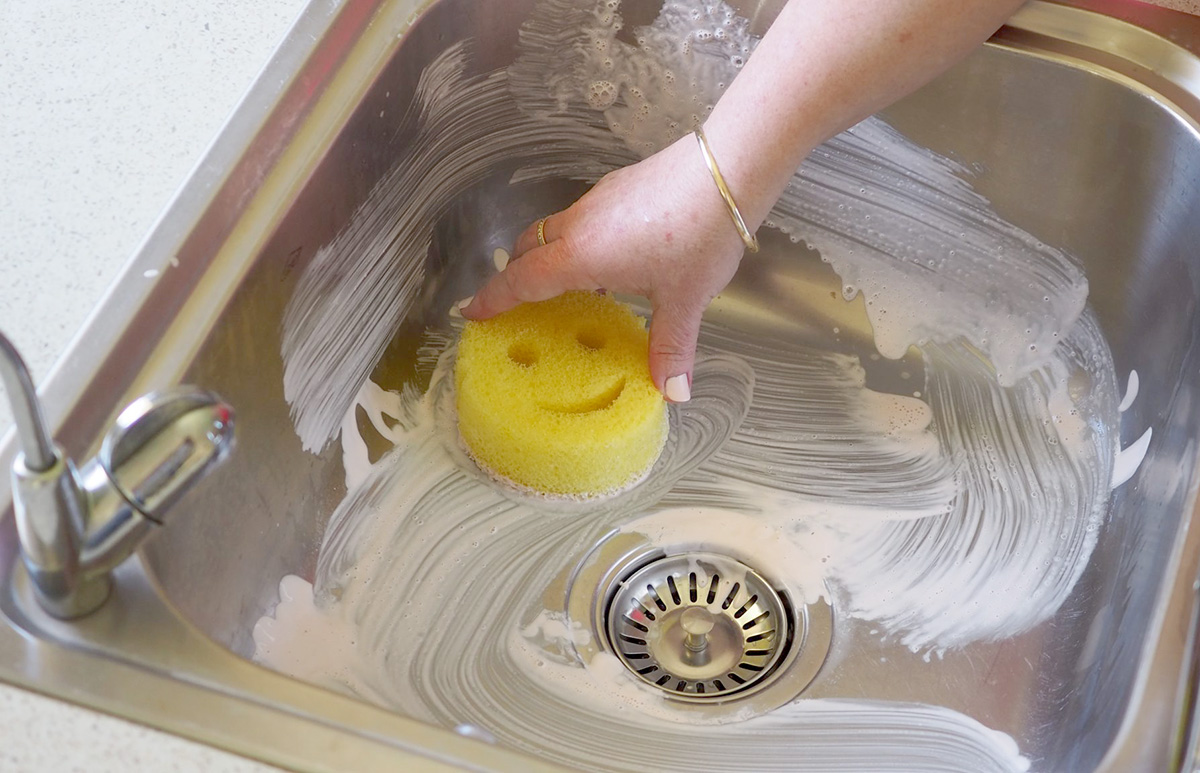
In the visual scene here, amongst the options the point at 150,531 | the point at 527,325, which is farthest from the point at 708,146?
the point at 150,531

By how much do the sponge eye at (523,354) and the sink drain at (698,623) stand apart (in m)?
0.13

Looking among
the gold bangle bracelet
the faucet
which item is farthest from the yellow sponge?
the faucet

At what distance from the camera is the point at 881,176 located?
81cm

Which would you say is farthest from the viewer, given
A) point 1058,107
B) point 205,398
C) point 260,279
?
point 1058,107

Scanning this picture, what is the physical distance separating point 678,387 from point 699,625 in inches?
5.9

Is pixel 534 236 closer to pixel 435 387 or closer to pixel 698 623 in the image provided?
pixel 435 387

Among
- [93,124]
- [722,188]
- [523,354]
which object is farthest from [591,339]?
[93,124]

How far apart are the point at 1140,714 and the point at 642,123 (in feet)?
1.73

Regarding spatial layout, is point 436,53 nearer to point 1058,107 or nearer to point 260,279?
point 260,279

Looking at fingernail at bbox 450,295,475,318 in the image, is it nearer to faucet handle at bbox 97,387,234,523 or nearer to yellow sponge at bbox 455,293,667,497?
yellow sponge at bbox 455,293,667,497

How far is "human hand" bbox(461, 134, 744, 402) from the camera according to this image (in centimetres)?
69

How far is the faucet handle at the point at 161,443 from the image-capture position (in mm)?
436

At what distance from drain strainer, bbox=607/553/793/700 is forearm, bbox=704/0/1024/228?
0.76ft

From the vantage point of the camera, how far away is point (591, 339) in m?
0.77
